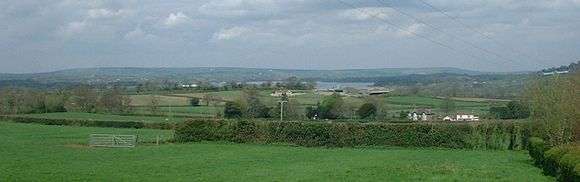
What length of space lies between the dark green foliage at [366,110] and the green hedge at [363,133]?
32.9m

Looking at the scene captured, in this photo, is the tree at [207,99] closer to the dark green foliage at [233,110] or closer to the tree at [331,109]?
the dark green foliage at [233,110]

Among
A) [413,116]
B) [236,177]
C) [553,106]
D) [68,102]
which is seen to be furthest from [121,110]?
[236,177]

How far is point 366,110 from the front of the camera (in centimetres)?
9612

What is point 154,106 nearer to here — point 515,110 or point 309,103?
point 309,103

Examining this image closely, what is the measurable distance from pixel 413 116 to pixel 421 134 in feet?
88.7

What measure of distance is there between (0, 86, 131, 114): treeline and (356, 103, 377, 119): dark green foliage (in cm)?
3629

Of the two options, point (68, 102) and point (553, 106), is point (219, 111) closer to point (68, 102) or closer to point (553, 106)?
point (68, 102)

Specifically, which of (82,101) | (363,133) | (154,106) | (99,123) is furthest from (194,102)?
→ (363,133)

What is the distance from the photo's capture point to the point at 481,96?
4754 inches

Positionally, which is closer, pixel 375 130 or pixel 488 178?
pixel 488 178

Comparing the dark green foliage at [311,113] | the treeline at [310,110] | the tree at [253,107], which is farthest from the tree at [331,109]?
the tree at [253,107]

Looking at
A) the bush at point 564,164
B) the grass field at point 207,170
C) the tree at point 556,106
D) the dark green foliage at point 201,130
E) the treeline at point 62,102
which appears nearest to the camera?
the bush at point 564,164

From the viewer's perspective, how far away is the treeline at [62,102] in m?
110

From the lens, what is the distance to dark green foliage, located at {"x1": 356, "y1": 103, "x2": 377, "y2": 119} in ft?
314
